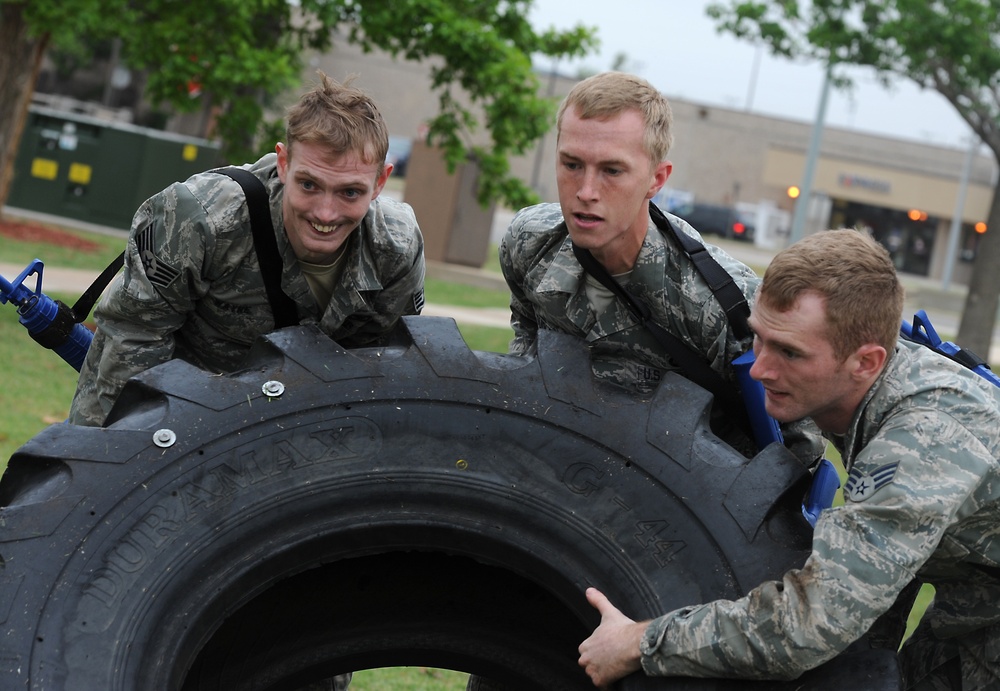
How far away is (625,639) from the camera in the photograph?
240 centimetres

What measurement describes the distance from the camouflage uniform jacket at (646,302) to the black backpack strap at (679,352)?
0.10 feet

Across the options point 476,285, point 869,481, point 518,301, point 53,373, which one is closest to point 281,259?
point 518,301

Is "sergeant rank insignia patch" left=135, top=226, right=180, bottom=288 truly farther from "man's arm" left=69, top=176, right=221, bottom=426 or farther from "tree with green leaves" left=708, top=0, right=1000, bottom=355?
"tree with green leaves" left=708, top=0, right=1000, bottom=355

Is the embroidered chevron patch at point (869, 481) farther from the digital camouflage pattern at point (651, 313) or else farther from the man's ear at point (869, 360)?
the digital camouflage pattern at point (651, 313)

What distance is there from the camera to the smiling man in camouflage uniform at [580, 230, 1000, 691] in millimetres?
2201

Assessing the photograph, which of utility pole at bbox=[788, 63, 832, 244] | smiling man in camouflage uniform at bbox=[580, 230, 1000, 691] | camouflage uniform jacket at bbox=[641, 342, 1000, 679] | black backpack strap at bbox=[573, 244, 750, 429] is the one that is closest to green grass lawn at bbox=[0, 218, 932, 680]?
black backpack strap at bbox=[573, 244, 750, 429]

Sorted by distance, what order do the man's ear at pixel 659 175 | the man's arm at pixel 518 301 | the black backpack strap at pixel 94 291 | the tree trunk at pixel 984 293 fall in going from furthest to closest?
1. the tree trunk at pixel 984 293
2. the black backpack strap at pixel 94 291
3. the man's arm at pixel 518 301
4. the man's ear at pixel 659 175

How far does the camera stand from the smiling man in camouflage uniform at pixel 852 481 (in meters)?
2.20

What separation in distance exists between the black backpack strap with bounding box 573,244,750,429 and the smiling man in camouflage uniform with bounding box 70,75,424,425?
58 centimetres

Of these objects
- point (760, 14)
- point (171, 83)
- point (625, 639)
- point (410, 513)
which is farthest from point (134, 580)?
point (760, 14)

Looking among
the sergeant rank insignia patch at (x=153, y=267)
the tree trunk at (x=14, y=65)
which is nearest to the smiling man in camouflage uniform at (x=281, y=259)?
the sergeant rank insignia patch at (x=153, y=267)

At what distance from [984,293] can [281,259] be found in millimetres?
14633

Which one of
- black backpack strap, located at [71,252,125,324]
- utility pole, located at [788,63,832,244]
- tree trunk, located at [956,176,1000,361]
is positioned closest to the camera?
black backpack strap, located at [71,252,125,324]

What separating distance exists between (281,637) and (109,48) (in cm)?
4936
